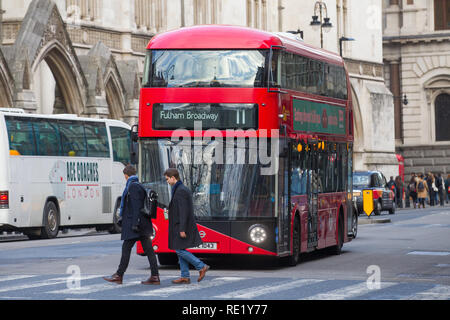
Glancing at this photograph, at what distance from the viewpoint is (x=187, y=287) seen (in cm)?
1634

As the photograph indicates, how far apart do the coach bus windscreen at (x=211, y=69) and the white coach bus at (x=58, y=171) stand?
34.1 ft

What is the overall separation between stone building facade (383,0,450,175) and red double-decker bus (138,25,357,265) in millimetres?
57276

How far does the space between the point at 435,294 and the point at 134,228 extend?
4.12 meters

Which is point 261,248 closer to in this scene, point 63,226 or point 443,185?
point 63,226

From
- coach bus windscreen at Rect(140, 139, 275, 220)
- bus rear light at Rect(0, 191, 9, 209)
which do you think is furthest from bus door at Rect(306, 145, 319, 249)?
bus rear light at Rect(0, 191, 9, 209)

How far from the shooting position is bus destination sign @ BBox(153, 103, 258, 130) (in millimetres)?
19344

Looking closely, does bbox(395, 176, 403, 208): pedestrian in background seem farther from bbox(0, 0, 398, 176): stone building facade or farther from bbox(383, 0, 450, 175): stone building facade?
bbox(383, 0, 450, 175): stone building facade

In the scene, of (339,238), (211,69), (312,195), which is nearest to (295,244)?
(312,195)

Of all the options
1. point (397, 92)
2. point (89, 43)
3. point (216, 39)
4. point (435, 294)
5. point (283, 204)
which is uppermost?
point (397, 92)

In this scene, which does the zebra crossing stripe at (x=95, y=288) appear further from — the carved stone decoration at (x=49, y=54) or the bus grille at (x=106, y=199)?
the carved stone decoration at (x=49, y=54)

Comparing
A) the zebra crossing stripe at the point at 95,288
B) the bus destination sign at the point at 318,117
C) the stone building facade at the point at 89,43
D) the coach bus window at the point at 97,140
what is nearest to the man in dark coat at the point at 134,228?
the zebra crossing stripe at the point at 95,288

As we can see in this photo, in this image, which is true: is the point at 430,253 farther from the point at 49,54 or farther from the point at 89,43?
the point at 89,43

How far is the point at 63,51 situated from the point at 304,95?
1905 cm
